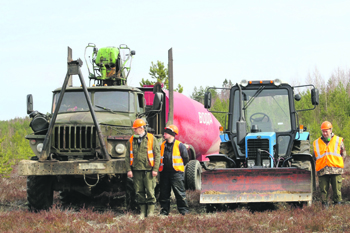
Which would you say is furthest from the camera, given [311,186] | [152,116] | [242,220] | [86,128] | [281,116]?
[152,116]

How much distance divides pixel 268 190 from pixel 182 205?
170 cm

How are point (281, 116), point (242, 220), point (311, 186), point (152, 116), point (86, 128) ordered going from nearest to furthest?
point (242, 220) → point (311, 186) → point (86, 128) → point (281, 116) → point (152, 116)

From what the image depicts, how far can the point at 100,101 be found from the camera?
31.0 feet

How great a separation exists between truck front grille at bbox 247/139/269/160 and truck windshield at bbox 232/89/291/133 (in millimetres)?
637

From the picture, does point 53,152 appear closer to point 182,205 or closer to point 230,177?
point 182,205

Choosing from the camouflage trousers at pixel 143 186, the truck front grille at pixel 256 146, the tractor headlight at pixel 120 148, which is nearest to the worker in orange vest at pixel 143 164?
the camouflage trousers at pixel 143 186

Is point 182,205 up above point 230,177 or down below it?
below

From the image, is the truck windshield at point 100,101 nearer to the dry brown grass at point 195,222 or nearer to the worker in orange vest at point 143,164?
the worker in orange vest at point 143,164

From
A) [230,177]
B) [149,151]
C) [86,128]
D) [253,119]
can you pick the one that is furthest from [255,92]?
[86,128]

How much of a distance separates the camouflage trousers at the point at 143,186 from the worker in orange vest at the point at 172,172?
34 centimetres

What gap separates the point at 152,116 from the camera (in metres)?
10.0

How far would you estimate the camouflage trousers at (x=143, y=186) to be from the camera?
784cm

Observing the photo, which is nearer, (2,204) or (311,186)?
(311,186)

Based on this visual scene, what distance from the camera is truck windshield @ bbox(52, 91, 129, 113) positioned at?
9.38m
